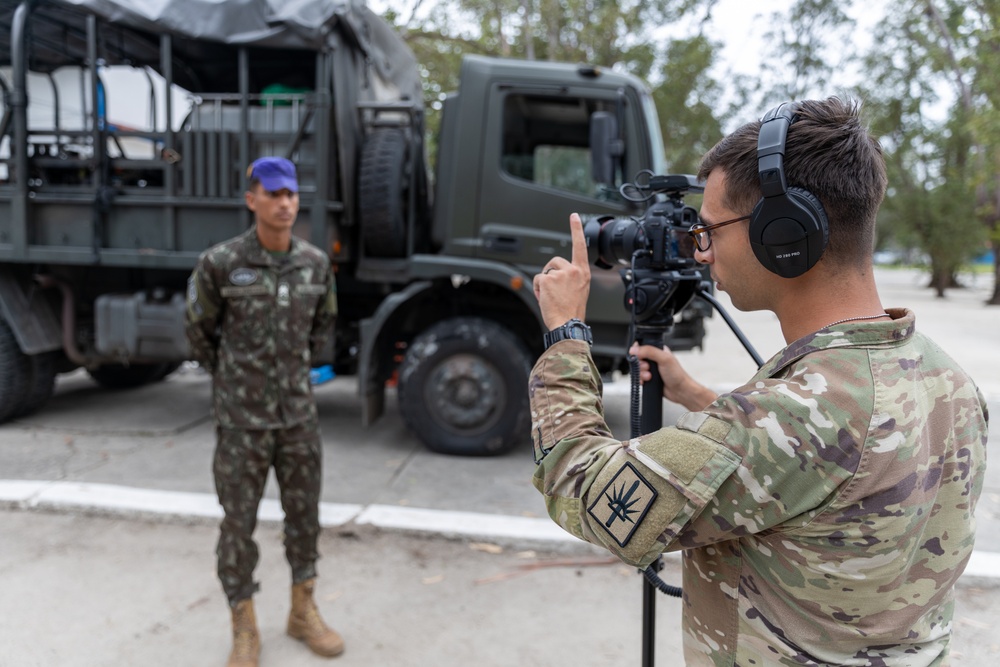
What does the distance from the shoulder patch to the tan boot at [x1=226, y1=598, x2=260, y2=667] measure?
117 cm

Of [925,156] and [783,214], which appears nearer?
[783,214]

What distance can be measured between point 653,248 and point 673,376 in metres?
0.31

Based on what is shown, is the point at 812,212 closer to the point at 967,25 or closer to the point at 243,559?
the point at 243,559

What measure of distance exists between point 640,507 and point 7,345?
6.16m

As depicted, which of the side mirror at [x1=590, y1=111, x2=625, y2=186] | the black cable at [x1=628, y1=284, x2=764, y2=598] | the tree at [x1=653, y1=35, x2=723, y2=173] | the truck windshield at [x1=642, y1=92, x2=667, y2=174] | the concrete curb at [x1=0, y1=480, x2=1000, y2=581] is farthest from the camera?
the tree at [x1=653, y1=35, x2=723, y2=173]

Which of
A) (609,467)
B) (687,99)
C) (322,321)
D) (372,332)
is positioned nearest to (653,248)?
(609,467)

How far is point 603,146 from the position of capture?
438cm

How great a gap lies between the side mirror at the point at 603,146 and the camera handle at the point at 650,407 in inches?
110

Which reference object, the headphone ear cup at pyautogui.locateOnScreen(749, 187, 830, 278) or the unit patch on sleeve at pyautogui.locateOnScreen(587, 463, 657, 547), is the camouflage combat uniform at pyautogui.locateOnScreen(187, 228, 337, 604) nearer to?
the unit patch on sleeve at pyautogui.locateOnScreen(587, 463, 657, 547)

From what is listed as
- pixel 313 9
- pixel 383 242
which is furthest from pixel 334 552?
pixel 313 9

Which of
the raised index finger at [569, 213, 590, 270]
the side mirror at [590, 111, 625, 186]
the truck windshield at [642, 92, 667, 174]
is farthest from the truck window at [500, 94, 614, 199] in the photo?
the raised index finger at [569, 213, 590, 270]

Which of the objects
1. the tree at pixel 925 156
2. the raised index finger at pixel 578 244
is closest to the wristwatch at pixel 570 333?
the raised index finger at pixel 578 244

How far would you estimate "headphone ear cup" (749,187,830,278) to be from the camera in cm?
101

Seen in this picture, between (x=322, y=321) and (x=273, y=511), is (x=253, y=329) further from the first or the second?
(x=273, y=511)
